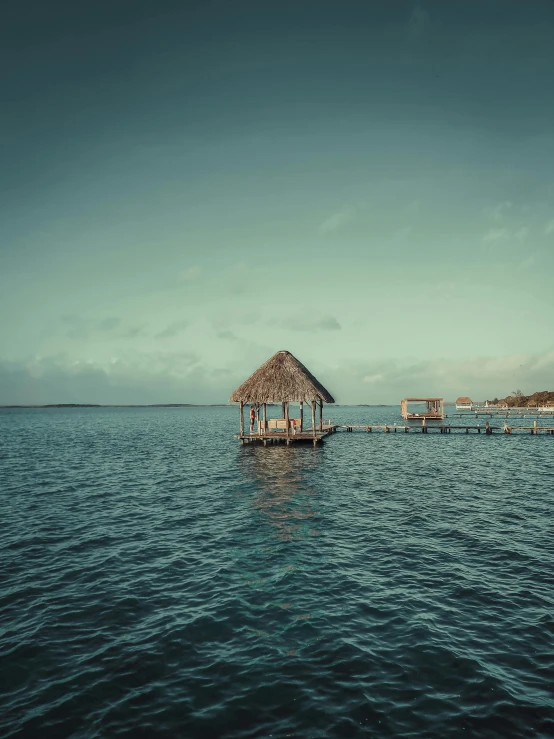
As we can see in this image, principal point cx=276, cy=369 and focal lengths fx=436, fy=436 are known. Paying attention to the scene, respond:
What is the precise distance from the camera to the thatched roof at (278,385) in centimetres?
3697

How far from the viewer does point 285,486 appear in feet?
77.3

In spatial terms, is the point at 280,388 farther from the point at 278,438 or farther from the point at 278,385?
the point at 278,438

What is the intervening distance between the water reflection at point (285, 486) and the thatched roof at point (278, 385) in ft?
15.3

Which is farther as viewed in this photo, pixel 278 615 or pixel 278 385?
pixel 278 385

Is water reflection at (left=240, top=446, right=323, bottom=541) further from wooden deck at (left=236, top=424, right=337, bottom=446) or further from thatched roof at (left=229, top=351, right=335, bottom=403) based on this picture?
thatched roof at (left=229, top=351, right=335, bottom=403)

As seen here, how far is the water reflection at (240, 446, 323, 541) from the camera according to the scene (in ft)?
54.1

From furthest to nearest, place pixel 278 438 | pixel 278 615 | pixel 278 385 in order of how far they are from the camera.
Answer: pixel 278 438 < pixel 278 385 < pixel 278 615

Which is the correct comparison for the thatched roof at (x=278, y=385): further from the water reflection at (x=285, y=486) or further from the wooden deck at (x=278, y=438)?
the water reflection at (x=285, y=486)

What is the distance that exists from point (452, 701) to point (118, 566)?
368 inches

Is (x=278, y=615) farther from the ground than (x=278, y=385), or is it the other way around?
(x=278, y=385)

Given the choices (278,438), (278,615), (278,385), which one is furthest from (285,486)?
(278,438)

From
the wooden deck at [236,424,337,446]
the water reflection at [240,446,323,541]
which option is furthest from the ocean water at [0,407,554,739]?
the wooden deck at [236,424,337,446]

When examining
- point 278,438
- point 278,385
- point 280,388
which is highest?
point 278,385

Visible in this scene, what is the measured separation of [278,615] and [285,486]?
13844mm
